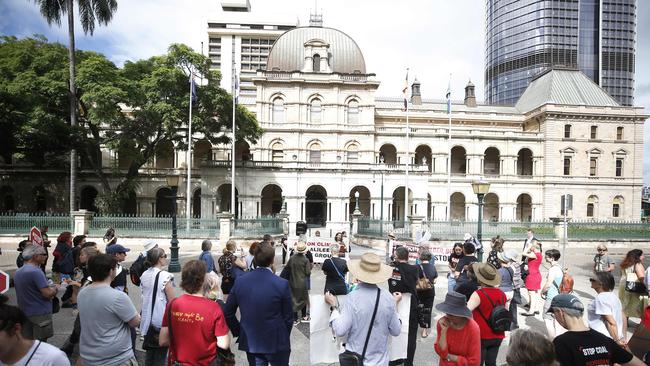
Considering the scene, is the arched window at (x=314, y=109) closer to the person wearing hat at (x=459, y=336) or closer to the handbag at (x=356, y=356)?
the handbag at (x=356, y=356)

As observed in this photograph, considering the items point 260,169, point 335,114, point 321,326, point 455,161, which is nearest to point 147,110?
point 260,169

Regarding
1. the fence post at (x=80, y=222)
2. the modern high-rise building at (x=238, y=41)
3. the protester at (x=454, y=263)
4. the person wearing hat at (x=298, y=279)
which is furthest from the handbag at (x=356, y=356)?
the modern high-rise building at (x=238, y=41)

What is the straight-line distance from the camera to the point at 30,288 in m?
5.01

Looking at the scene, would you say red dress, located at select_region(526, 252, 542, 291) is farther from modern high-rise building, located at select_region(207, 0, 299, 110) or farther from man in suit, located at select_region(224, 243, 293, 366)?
modern high-rise building, located at select_region(207, 0, 299, 110)

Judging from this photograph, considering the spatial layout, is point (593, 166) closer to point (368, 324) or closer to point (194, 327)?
point (368, 324)

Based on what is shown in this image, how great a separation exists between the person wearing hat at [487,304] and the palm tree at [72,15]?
28.3m

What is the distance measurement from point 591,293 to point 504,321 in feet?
32.6

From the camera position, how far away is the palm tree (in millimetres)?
25688

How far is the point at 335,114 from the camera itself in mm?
38500

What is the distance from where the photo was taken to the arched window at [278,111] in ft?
127

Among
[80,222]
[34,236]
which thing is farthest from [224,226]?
[34,236]

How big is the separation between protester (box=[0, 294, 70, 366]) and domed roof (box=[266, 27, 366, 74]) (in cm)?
3927

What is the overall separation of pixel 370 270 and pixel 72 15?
31440 millimetres

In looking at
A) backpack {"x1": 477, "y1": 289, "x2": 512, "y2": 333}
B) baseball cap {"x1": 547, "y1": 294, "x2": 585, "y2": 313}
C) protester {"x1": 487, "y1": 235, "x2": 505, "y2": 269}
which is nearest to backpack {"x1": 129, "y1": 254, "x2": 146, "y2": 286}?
backpack {"x1": 477, "y1": 289, "x2": 512, "y2": 333}
